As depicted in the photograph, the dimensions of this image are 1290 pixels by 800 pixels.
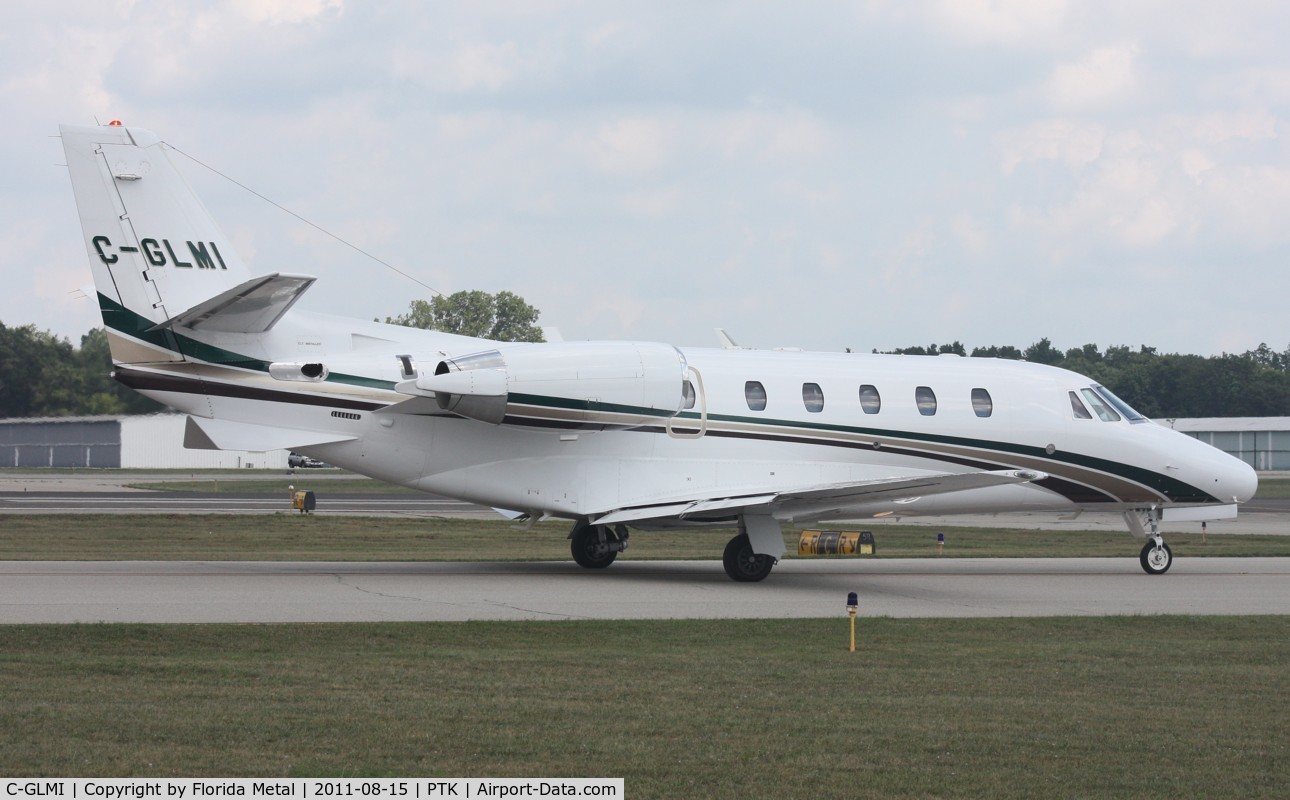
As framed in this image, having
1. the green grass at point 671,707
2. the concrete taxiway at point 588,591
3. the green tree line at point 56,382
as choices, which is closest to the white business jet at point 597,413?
the concrete taxiway at point 588,591

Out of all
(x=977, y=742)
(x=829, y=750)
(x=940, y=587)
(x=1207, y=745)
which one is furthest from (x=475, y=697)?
(x=940, y=587)

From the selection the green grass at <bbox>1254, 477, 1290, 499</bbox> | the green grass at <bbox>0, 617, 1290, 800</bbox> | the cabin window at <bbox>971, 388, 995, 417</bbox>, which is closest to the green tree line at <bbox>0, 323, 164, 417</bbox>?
the green grass at <bbox>1254, 477, 1290, 499</bbox>

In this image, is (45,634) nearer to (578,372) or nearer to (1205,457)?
(578,372)

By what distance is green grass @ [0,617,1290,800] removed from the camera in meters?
8.84

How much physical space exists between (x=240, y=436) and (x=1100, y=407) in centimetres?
1466

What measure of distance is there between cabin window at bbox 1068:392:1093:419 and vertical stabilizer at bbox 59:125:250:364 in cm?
1465

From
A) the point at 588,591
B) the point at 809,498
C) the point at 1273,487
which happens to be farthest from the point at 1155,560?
the point at 1273,487

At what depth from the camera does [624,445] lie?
22156mm

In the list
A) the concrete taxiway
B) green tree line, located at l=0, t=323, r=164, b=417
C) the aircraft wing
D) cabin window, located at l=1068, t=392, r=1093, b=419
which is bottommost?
the concrete taxiway

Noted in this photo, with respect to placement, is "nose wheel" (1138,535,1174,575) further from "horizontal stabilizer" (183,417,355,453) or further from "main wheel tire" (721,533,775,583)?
"horizontal stabilizer" (183,417,355,453)

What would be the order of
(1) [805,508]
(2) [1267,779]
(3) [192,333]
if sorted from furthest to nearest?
(1) [805,508]
(3) [192,333]
(2) [1267,779]

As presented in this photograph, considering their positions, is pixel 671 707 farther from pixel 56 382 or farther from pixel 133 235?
pixel 56 382

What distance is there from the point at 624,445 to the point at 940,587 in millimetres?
5482

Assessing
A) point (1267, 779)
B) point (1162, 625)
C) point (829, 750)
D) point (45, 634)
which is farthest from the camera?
point (1162, 625)
